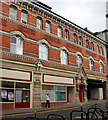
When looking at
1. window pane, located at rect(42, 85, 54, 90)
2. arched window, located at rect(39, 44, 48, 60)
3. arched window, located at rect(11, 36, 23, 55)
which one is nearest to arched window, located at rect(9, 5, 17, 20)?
arched window, located at rect(11, 36, 23, 55)

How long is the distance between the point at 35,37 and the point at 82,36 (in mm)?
10364

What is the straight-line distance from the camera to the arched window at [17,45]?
1648 cm

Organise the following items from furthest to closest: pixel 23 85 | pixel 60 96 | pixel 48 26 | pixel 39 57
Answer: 1. pixel 48 26
2. pixel 60 96
3. pixel 39 57
4. pixel 23 85

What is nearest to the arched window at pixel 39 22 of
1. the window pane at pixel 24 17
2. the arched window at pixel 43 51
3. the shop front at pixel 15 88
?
the window pane at pixel 24 17

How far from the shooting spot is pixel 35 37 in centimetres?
1838

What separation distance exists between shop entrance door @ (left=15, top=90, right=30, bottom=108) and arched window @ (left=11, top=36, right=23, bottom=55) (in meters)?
4.23

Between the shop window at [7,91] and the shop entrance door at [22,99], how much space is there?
27.5 inches

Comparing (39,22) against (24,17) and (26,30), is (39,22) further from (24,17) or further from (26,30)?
(26,30)

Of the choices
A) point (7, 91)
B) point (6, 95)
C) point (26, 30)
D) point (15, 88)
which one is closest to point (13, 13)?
point (26, 30)

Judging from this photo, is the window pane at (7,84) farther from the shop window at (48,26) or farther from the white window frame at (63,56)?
the shop window at (48,26)

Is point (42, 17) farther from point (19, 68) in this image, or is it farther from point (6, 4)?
point (19, 68)

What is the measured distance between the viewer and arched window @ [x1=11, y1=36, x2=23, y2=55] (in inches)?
649

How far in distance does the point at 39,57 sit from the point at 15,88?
4.81 meters

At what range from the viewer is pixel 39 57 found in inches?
734
